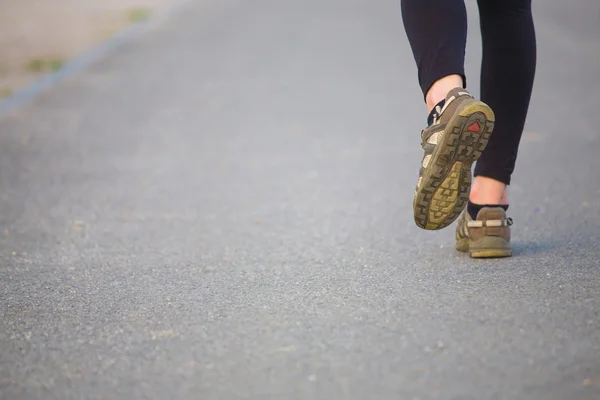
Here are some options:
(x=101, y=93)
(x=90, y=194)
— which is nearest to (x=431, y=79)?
(x=90, y=194)

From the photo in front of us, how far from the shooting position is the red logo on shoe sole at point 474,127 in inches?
106

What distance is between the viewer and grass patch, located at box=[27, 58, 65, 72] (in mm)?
10070

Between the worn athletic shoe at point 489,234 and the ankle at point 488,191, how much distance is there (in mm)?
36

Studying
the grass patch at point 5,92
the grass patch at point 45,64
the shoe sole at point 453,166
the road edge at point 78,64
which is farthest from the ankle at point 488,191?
the grass patch at point 45,64

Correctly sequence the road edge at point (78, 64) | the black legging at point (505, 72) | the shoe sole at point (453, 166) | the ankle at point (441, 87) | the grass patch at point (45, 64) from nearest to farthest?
the shoe sole at point (453, 166) → the ankle at point (441, 87) → the black legging at point (505, 72) → the road edge at point (78, 64) → the grass patch at point (45, 64)

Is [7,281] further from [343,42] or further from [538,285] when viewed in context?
[343,42]

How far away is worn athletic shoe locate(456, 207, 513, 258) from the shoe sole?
32 cm

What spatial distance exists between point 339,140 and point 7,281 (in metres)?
3.49

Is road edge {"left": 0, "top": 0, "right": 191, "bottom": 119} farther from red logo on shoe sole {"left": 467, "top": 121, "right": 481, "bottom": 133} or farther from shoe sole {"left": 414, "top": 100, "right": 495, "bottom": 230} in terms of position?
red logo on shoe sole {"left": 467, "top": 121, "right": 481, "bottom": 133}

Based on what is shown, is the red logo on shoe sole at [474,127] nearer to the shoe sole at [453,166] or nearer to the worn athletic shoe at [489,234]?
the shoe sole at [453,166]

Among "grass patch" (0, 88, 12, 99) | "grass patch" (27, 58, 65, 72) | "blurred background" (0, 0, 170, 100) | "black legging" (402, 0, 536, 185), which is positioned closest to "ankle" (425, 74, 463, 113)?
"black legging" (402, 0, 536, 185)

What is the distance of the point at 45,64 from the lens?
10.4 metres

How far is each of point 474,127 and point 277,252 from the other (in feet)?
3.77

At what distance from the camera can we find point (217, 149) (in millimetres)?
6242
